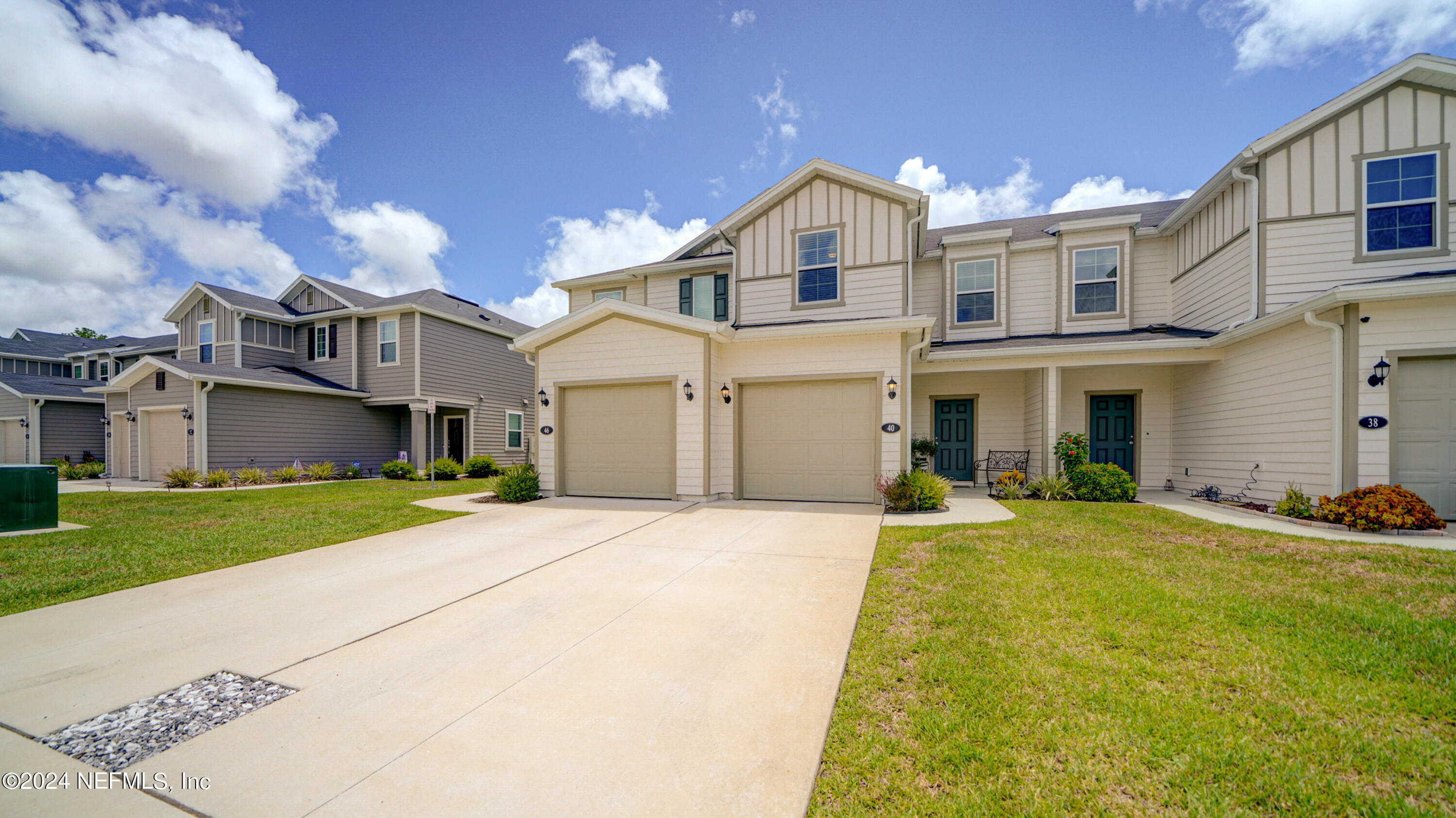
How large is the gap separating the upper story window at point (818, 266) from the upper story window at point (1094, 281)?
6.10 m

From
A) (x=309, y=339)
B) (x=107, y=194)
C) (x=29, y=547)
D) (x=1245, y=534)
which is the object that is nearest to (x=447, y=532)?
(x=29, y=547)

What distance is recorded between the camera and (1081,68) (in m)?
11.0

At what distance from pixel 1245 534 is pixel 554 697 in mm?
8671

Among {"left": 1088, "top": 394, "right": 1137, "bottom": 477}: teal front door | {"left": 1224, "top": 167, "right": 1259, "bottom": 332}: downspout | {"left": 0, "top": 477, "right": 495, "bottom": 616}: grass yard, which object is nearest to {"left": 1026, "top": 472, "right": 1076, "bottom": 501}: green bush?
{"left": 1088, "top": 394, "right": 1137, "bottom": 477}: teal front door

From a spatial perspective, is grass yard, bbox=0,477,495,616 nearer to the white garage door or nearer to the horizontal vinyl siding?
the white garage door

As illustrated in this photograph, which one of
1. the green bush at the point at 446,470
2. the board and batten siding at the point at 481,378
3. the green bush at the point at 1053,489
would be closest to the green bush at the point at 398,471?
the green bush at the point at 446,470

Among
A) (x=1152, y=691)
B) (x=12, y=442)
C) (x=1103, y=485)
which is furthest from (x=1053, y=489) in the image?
(x=12, y=442)

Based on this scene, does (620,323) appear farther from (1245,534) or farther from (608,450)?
(1245,534)

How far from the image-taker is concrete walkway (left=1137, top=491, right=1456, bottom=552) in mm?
6445

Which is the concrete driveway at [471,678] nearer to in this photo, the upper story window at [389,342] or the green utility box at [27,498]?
the green utility box at [27,498]

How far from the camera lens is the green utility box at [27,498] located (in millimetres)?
7984

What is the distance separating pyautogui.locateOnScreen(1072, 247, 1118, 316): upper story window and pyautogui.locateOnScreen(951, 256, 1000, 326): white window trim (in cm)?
167

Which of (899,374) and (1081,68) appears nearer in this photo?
(899,374)

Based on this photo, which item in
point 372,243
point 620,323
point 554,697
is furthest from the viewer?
point 372,243
